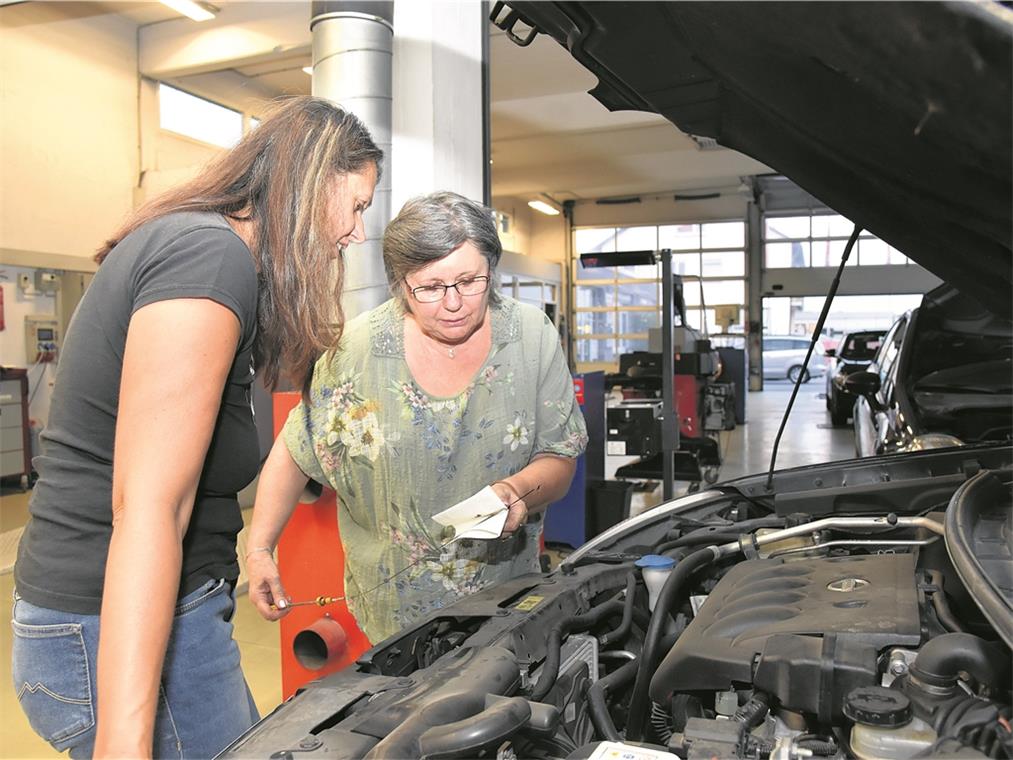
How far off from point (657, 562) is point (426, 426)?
1.93 feet

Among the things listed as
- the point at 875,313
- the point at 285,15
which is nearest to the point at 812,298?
the point at 875,313

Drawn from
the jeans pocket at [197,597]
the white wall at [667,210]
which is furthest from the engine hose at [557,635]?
the white wall at [667,210]

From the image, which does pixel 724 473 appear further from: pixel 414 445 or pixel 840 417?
pixel 414 445

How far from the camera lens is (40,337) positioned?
282 inches

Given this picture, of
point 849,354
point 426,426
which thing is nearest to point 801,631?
point 426,426

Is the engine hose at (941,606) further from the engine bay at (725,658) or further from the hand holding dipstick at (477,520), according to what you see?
the hand holding dipstick at (477,520)

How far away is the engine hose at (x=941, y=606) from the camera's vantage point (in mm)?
1194

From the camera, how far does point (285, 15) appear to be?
6801 millimetres

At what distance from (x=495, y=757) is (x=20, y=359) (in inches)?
296

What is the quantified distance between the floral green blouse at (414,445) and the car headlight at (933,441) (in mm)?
2088

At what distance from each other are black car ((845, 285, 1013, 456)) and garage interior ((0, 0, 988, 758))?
94 cm

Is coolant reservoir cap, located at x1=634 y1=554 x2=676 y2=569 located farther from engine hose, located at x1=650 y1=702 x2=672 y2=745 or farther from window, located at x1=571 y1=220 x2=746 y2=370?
window, located at x1=571 y1=220 x2=746 y2=370

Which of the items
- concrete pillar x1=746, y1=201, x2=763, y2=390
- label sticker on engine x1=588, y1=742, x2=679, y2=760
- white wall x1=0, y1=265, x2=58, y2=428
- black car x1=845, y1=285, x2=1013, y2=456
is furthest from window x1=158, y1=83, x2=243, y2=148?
concrete pillar x1=746, y1=201, x2=763, y2=390

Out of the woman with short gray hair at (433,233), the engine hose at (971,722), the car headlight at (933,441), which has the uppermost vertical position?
the woman with short gray hair at (433,233)
